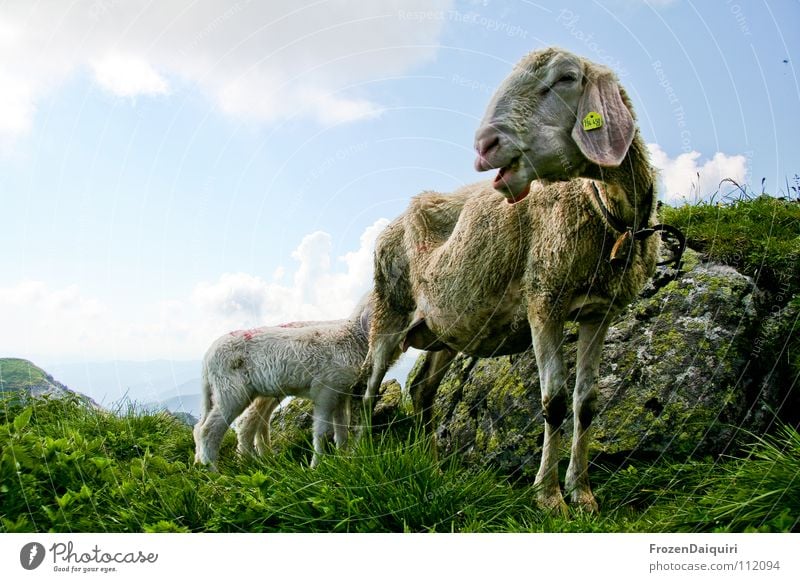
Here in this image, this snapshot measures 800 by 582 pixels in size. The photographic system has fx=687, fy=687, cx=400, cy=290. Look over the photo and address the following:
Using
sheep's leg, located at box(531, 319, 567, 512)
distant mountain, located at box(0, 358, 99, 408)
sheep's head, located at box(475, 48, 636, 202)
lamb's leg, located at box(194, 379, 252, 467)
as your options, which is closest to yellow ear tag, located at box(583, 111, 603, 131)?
sheep's head, located at box(475, 48, 636, 202)

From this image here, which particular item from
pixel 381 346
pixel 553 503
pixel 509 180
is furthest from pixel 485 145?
pixel 381 346

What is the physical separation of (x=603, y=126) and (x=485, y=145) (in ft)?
2.12

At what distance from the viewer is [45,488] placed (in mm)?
4488

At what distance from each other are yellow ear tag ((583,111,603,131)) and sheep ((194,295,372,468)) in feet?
9.56

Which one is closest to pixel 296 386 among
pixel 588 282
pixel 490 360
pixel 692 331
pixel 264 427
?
pixel 264 427

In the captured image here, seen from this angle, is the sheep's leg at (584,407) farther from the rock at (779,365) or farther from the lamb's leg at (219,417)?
the lamb's leg at (219,417)

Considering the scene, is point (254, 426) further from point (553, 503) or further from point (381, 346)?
point (553, 503)

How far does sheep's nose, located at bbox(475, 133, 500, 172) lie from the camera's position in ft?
12.5

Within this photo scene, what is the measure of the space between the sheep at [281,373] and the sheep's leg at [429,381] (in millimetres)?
749

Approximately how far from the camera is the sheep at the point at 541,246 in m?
3.85

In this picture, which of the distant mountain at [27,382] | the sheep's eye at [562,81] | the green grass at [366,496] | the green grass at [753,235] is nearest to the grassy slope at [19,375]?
the distant mountain at [27,382]

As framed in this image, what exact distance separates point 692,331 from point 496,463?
1.87 metres

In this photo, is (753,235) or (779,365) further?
(753,235)

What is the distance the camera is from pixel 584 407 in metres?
4.53
